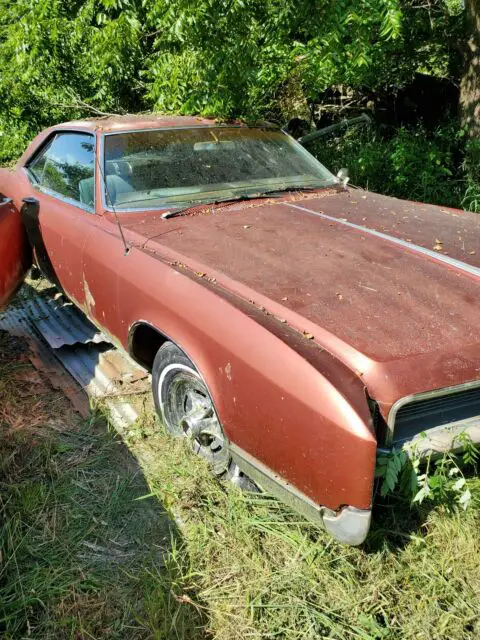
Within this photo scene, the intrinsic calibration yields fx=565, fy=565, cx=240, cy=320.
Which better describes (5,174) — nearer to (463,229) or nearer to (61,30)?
(61,30)

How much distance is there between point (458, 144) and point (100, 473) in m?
5.53

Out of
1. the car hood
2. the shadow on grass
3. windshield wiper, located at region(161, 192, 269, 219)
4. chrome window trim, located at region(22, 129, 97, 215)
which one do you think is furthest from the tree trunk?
the shadow on grass

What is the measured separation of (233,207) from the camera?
324 centimetres

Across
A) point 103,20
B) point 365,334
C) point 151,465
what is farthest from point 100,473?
point 103,20

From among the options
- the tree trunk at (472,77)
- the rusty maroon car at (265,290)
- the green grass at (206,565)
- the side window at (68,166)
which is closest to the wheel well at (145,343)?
the rusty maroon car at (265,290)

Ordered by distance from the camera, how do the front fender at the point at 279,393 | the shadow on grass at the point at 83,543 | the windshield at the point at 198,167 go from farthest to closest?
the windshield at the point at 198,167 → the shadow on grass at the point at 83,543 → the front fender at the point at 279,393

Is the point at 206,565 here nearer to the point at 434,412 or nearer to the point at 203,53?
the point at 434,412

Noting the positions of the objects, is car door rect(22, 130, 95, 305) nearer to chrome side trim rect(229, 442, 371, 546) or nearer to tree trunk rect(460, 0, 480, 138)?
chrome side trim rect(229, 442, 371, 546)

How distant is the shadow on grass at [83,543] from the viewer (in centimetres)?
194

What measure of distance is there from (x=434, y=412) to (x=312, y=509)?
1.81ft

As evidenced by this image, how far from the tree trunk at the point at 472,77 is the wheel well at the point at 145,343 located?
4.72 m

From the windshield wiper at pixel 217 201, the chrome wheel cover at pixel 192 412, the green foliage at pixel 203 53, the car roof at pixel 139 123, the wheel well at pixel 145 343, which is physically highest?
the green foliage at pixel 203 53

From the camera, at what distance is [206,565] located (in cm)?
213

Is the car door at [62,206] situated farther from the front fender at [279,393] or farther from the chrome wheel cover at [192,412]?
the front fender at [279,393]
